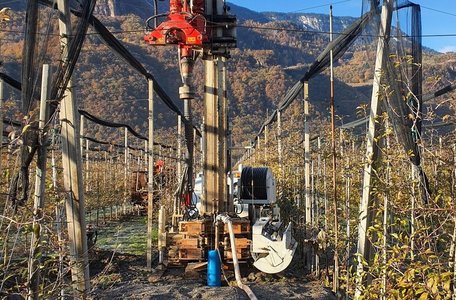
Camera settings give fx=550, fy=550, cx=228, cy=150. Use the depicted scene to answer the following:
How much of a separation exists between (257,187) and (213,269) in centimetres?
281

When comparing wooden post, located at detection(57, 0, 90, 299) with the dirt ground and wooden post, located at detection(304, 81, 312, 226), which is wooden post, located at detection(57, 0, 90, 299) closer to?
the dirt ground

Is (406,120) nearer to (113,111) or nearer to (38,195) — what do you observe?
(38,195)

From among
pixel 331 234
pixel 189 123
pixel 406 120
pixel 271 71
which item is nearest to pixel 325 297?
pixel 331 234

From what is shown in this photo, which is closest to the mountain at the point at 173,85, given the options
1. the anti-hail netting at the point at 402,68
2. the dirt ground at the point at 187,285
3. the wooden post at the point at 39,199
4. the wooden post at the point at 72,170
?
the dirt ground at the point at 187,285

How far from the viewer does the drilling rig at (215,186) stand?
808cm

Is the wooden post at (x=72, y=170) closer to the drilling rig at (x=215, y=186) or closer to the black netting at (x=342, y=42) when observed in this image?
the drilling rig at (x=215, y=186)

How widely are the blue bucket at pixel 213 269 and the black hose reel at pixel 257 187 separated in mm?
2384

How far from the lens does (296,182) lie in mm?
13031

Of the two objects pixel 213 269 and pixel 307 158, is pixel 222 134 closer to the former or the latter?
pixel 307 158

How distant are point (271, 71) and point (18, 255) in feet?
251

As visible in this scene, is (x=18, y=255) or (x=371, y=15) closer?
(x=18, y=255)

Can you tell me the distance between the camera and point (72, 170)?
466 cm

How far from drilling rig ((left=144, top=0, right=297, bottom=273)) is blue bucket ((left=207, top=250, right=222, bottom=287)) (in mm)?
282

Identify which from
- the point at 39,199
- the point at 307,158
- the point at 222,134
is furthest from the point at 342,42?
the point at 39,199
